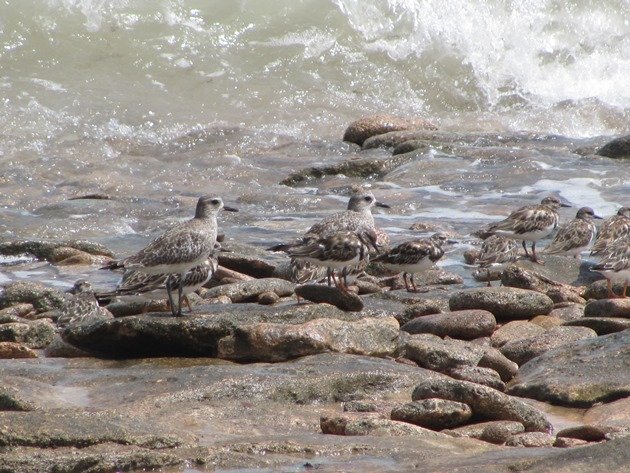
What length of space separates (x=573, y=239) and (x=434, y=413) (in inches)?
249

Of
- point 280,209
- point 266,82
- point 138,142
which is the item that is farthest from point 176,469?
point 266,82

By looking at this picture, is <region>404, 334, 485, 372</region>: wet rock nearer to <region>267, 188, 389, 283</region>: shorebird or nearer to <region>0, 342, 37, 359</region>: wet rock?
<region>267, 188, 389, 283</region>: shorebird

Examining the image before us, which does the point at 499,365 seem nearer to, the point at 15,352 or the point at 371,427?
the point at 371,427

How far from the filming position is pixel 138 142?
20.7 metres

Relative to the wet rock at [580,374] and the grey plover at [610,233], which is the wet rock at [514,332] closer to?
the wet rock at [580,374]

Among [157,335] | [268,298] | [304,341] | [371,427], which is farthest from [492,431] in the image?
[268,298]

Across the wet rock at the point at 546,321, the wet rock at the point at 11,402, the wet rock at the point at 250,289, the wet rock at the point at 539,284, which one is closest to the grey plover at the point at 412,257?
Answer: the wet rock at the point at 539,284

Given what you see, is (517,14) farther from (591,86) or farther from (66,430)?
(66,430)

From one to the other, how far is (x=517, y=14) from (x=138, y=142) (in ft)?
36.2

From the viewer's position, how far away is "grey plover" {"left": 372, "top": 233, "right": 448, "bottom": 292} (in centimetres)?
1118

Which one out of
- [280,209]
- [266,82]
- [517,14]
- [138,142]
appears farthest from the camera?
[517,14]

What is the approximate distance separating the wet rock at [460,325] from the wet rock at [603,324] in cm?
62

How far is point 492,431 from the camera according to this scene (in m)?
6.38

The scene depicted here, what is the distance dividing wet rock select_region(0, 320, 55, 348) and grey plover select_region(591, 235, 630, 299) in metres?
5.02
